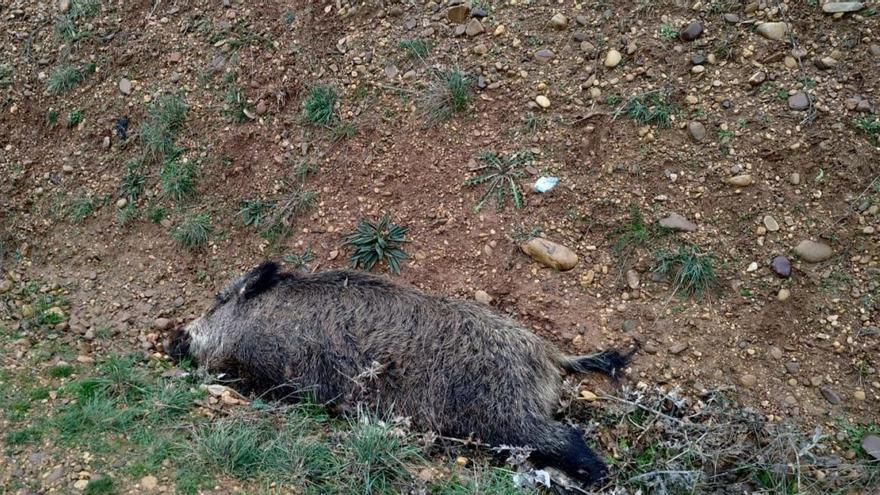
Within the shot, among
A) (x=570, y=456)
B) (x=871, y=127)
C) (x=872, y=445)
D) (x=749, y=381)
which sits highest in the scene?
(x=871, y=127)

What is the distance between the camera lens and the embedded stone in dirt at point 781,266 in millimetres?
3840

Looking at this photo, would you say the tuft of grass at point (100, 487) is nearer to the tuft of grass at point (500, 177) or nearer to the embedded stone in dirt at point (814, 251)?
the tuft of grass at point (500, 177)

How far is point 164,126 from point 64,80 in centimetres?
110

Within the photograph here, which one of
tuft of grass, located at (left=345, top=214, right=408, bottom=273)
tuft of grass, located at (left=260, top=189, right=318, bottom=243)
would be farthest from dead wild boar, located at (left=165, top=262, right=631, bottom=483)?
tuft of grass, located at (left=260, top=189, right=318, bottom=243)

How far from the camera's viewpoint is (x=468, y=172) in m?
4.53

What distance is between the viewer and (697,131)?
4203 millimetres

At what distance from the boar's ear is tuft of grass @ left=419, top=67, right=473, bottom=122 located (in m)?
1.53

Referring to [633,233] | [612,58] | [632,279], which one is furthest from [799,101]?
[632,279]

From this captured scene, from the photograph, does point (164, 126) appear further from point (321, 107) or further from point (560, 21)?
point (560, 21)

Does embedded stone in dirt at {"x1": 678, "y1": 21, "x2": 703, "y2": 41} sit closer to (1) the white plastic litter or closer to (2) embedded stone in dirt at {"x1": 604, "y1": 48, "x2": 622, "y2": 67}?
(2) embedded stone in dirt at {"x1": 604, "y1": 48, "x2": 622, "y2": 67}

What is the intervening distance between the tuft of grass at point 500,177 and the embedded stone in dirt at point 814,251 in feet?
5.51

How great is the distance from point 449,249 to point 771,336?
6.52ft

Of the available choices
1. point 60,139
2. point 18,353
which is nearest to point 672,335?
point 18,353

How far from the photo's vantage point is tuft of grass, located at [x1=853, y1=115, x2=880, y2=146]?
3.91 metres
